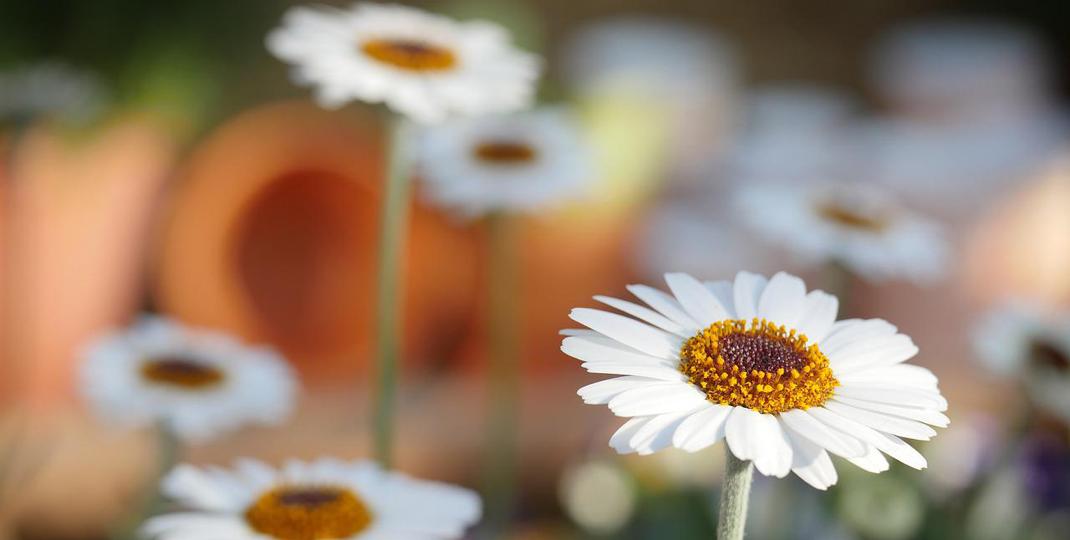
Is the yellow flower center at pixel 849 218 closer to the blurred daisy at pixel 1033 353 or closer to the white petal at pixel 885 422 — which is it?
the blurred daisy at pixel 1033 353

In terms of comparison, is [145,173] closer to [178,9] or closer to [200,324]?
[200,324]

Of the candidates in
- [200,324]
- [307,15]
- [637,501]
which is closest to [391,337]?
[307,15]

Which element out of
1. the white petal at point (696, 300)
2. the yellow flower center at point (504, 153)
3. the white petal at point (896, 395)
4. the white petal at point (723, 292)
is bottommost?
the white petal at point (896, 395)

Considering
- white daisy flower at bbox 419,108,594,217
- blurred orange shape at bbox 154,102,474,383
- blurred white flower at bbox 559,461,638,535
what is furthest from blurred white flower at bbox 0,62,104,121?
blurred white flower at bbox 559,461,638,535

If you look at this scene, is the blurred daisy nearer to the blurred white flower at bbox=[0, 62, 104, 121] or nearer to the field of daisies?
the field of daisies

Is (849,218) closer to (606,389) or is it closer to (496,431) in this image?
(496,431)

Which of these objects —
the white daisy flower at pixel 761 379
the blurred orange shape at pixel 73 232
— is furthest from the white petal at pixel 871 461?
the blurred orange shape at pixel 73 232

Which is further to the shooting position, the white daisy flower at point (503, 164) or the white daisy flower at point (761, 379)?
the white daisy flower at point (503, 164)

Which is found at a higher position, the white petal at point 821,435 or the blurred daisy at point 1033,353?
the blurred daisy at point 1033,353
